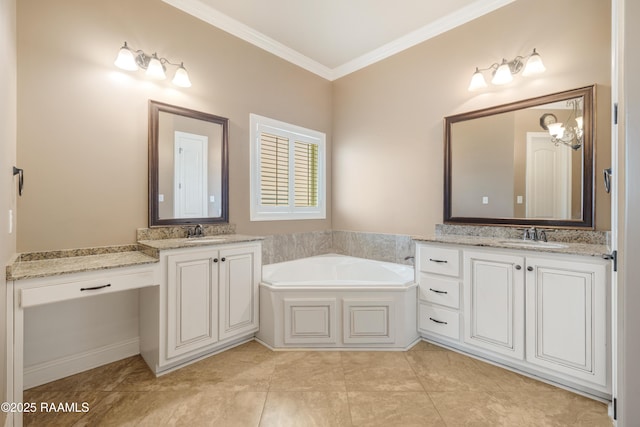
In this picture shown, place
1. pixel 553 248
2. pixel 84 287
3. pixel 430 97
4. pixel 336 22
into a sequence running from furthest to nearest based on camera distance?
pixel 430 97, pixel 336 22, pixel 553 248, pixel 84 287

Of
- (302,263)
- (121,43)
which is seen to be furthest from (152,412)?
(121,43)

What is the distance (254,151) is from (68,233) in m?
1.67

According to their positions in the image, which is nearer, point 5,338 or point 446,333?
point 5,338

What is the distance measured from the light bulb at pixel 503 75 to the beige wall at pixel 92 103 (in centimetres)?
241

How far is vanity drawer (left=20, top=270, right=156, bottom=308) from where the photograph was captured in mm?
1513

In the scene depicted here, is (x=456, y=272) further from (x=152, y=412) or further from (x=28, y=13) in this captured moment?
(x=28, y=13)

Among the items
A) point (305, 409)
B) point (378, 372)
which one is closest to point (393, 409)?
point (378, 372)

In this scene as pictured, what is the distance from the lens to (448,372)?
6.75ft

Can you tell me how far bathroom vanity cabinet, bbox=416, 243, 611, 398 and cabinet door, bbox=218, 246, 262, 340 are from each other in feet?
4.62

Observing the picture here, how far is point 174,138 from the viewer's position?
2.52 m

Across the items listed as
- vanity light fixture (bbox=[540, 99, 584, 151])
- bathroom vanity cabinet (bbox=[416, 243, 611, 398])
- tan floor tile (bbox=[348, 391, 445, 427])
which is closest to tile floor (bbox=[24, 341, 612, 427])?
tan floor tile (bbox=[348, 391, 445, 427])

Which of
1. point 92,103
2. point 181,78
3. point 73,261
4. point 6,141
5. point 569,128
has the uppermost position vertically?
point 181,78

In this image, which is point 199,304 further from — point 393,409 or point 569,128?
point 569,128

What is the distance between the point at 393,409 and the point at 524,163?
2119 mm
